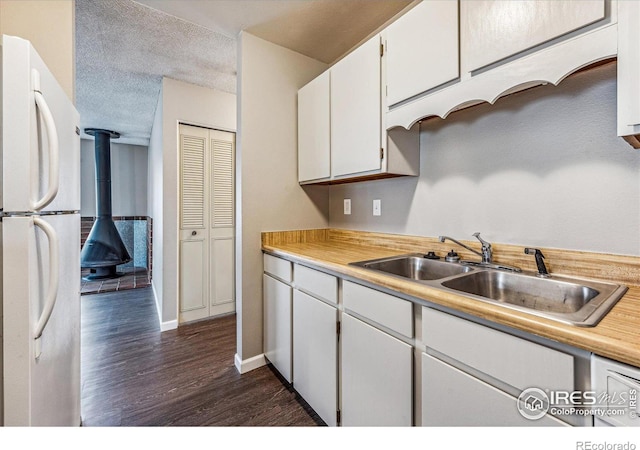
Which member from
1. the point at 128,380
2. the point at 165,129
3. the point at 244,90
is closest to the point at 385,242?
the point at 244,90

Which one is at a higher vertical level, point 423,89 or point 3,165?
point 423,89

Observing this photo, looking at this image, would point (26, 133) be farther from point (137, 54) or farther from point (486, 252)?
point (137, 54)

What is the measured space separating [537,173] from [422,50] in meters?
0.79

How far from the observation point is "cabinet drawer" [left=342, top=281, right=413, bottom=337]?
1098 mm

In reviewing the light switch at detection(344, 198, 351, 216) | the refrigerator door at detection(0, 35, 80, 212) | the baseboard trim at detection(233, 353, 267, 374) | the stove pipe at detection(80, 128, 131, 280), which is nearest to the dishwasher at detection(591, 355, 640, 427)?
the refrigerator door at detection(0, 35, 80, 212)

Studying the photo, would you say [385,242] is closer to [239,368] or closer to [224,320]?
[239,368]

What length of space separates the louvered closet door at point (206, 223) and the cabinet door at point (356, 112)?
183 centimetres

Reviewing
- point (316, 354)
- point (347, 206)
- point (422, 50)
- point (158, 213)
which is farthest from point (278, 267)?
point (158, 213)

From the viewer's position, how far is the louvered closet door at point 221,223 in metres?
3.26

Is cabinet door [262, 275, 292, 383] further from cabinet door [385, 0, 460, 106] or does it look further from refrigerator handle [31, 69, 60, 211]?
cabinet door [385, 0, 460, 106]

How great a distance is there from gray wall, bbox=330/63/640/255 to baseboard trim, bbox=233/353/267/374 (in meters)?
1.51

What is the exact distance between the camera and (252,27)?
6.63 ft
